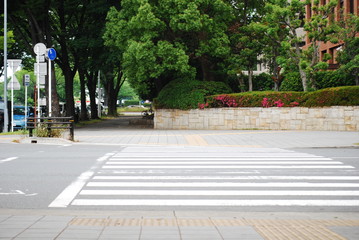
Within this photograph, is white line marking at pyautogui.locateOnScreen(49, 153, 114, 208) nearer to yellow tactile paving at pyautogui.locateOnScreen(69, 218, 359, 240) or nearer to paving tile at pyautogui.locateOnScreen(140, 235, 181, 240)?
yellow tactile paving at pyautogui.locateOnScreen(69, 218, 359, 240)

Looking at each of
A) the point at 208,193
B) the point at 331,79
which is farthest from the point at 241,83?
the point at 208,193

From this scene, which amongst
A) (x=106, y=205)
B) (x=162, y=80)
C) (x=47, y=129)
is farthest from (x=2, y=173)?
(x=162, y=80)

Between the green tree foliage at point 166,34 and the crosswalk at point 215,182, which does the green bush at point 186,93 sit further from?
the crosswalk at point 215,182

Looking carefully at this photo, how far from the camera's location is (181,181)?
869 cm

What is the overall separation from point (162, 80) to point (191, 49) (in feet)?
15.6

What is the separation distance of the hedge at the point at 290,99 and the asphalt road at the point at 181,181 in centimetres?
1233

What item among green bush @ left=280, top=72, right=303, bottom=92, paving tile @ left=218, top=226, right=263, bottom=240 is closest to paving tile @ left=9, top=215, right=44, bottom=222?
paving tile @ left=218, top=226, right=263, bottom=240

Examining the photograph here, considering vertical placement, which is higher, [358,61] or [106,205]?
[358,61]

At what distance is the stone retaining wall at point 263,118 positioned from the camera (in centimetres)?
2520

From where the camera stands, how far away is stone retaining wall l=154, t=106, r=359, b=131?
2520 cm

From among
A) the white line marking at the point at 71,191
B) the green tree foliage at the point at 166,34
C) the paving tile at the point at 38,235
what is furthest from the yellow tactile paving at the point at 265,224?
the green tree foliage at the point at 166,34

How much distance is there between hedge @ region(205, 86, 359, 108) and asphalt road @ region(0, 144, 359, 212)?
1233cm

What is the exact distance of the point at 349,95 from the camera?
24812 millimetres

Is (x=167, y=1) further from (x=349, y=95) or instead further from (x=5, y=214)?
(x=5, y=214)
